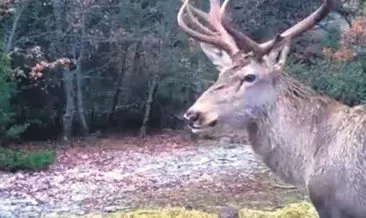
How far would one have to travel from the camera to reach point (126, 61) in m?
16.6

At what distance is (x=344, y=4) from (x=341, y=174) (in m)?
13.1

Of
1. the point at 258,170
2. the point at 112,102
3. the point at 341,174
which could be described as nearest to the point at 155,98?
the point at 112,102

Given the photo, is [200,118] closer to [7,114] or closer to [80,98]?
[7,114]

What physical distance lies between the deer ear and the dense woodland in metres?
9.28

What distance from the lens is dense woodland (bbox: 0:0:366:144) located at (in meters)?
15.0

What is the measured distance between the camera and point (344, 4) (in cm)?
1727

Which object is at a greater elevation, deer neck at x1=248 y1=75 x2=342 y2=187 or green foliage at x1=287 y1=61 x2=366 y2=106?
deer neck at x1=248 y1=75 x2=342 y2=187

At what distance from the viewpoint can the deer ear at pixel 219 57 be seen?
4934 millimetres

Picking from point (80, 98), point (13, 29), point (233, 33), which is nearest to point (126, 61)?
point (80, 98)

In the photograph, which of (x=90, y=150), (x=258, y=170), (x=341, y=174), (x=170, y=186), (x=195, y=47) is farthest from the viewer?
(x=195, y=47)

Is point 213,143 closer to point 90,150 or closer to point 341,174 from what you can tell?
point 90,150

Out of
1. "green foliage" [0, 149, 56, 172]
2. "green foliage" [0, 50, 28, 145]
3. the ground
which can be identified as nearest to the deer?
the ground

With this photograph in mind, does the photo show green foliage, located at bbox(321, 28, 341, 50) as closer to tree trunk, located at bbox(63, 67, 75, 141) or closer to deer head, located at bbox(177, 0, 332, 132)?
tree trunk, located at bbox(63, 67, 75, 141)

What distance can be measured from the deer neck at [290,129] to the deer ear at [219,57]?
0.31m
